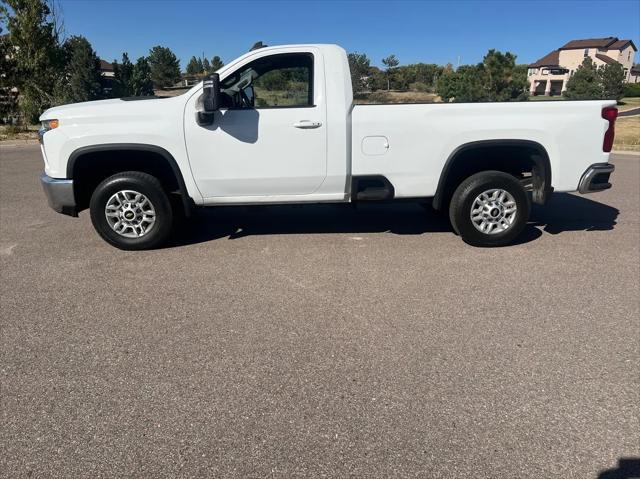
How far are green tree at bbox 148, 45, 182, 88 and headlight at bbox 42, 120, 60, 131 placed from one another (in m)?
55.0

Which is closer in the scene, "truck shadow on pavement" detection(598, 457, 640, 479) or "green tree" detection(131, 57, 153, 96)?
"truck shadow on pavement" detection(598, 457, 640, 479)

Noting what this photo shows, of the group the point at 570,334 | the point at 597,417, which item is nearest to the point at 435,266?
the point at 570,334

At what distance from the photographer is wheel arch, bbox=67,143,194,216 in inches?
195

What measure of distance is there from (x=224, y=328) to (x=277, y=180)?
2.00 metres

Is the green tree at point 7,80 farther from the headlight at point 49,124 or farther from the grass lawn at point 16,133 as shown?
the headlight at point 49,124

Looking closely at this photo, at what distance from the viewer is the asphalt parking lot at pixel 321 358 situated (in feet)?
7.98

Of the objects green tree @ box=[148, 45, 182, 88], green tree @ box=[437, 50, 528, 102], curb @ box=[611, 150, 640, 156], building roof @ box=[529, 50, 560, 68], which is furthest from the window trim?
building roof @ box=[529, 50, 560, 68]

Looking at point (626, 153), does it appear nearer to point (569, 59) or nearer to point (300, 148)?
point (300, 148)

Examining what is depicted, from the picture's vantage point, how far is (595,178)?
519cm

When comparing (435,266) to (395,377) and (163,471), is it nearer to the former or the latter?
(395,377)

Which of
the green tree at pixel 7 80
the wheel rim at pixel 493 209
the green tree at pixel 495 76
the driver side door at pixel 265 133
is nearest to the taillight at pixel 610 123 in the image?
the wheel rim at pixel 493 209

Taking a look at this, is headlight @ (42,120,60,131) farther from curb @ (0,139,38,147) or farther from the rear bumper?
curb @ (0,139,38,147)

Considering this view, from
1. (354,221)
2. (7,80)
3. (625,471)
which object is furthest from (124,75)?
(625,471)

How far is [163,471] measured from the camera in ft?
7.64
